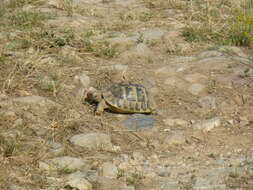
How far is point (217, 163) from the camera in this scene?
183 inches

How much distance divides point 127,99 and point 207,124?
972 mm

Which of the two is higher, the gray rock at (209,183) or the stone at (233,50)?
the stone at (233,50)

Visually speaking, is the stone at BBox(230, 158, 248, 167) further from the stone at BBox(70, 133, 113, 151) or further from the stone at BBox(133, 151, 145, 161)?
the stone at BBox(70, 133, 113, 151)

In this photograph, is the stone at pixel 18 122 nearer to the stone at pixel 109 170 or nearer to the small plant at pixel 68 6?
the stone at pixel 109 170

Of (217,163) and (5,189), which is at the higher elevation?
(5,189)

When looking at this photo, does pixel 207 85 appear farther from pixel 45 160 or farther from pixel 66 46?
pixel 45 160

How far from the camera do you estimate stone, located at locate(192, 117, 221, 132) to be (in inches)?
218

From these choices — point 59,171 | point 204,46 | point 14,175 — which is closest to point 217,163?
point 59,171

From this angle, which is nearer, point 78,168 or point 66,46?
point 78,168

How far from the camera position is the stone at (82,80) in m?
6.41

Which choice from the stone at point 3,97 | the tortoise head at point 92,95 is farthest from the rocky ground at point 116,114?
the tortoise head at point 92,95

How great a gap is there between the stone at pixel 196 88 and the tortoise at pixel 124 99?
2.09ft

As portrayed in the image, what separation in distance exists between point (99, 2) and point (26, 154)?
6.29m

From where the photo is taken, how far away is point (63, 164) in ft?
14.3
